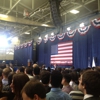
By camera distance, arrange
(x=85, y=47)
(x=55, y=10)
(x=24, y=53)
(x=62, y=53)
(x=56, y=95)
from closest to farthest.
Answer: (x=56, y=95) → (x=55, y=10) → (x=85, y=47) → (x=62, y=53) → (x=24, y=53)

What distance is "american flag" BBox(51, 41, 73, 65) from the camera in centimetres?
838

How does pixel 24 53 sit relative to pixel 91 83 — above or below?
above

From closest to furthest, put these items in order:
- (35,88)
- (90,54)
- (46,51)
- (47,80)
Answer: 1. (35,88)
2. (47,80)
3. (90,54)
4. (46,51)

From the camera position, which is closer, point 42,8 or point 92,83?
point 92,83

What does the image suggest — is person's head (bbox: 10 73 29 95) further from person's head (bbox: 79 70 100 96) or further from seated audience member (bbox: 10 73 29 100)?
person's head (bbox: 79 70 100 96)

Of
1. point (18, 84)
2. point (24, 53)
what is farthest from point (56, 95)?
point (24, 53)

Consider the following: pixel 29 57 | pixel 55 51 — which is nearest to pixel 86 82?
pixel 55 51

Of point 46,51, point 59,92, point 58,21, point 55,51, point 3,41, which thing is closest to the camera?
point 59,92

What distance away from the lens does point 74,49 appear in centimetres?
816

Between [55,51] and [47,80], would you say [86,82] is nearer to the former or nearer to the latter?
[47,80]

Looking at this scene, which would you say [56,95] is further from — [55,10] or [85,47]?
[85,47]

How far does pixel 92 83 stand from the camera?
1.17 metres

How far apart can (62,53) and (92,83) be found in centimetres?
780

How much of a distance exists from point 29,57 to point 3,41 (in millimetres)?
3972
